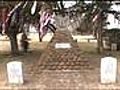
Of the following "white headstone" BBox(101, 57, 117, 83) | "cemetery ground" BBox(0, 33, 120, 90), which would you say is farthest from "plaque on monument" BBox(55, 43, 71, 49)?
"white headstone" BBox(101, 57, 117, 83)

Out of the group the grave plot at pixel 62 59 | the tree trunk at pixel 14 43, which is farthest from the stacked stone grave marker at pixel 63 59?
the tree trunk at pixel 14 43

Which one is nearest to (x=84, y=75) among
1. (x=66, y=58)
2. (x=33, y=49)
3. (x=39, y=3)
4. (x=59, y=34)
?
(x=66, y=58)

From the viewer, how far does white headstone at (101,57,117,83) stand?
17.1 feet

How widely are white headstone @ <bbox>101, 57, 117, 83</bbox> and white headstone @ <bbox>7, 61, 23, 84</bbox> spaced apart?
1.34 m

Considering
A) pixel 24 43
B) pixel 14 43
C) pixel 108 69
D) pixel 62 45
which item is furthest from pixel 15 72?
pixel 24 43

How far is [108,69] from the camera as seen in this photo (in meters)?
5.24

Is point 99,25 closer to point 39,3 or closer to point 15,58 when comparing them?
point 39,3

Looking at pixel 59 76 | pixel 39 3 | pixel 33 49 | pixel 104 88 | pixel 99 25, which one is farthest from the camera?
pixel 33 49

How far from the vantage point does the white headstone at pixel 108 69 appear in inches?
205

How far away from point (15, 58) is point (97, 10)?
2248 mm

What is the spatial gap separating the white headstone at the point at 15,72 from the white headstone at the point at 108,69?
4.41 feet

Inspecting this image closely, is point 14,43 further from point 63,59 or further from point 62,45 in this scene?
point 63,59

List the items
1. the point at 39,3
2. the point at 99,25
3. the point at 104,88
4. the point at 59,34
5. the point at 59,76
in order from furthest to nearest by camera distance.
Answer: the point at 99,25 < the point at 39,3 < the point at 59,34 < the point at 59,76 < the point at 104,88

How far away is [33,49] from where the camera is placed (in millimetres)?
8727
